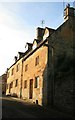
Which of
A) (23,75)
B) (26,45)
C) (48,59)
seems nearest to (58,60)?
(48,59)

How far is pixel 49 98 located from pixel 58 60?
14.5ft

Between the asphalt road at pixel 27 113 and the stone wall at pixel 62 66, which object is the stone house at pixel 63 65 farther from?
the asphalt road at pixel 27 113

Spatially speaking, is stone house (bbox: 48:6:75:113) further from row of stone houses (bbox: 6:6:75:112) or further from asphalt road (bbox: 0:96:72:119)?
asphalt road (bbox: 0:96:72:119)

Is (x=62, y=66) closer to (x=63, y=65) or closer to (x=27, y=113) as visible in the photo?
(x=63, y=65)

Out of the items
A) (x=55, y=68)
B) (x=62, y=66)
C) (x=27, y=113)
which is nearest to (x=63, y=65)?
(x=62, y=66)

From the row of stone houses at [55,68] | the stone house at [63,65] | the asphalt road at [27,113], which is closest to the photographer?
the asphalt road at [27,113]

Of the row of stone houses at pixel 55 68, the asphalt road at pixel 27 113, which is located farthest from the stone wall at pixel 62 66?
the asphalt road at pixel 27 113

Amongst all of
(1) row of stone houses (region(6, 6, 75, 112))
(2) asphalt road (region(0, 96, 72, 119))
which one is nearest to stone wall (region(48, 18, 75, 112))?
(1) row of stone houses (region(6, 6, 75, 112))

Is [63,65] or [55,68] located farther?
[55,68]

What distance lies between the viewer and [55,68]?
2406 centimetres

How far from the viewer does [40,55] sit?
1061 inches

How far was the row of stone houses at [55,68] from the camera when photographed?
21.0 meters

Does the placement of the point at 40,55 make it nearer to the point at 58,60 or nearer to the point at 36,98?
the point at 58,60

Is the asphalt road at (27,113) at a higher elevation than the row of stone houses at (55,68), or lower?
lower
